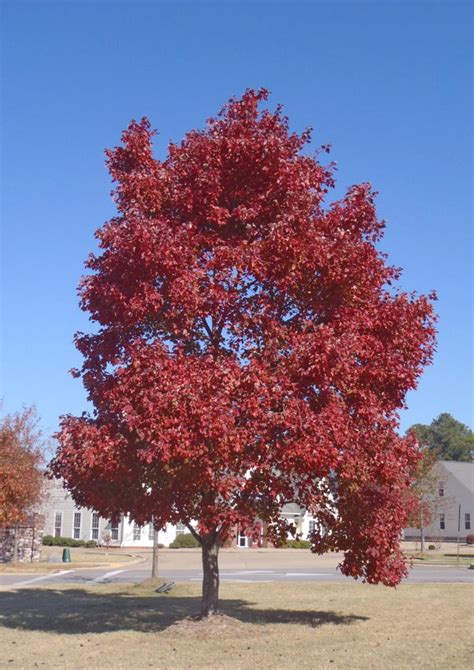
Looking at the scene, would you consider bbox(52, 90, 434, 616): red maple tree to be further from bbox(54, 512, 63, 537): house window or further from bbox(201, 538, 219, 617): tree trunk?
bbox(54, 512, 63, 537): house window

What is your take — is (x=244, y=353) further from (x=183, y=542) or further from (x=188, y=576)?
(x=183, y=542)

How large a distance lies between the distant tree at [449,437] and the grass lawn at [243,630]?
105 meters

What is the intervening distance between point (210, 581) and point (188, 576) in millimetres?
15192

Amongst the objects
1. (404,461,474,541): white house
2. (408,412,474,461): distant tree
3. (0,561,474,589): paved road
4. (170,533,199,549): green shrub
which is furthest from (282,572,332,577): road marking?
(408,412,474,461): distant tree

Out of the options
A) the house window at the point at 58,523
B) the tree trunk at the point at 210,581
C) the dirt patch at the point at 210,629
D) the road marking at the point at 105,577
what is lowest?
the house window at the point at 58,523

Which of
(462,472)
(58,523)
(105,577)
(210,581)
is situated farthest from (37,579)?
(462,472)

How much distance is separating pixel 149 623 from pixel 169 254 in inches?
273

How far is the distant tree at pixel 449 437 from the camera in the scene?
418ft

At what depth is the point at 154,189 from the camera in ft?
45.0

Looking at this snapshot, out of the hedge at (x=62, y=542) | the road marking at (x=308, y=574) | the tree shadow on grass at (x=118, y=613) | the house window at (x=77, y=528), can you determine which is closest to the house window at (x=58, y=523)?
the house window at (x=77, y=528)

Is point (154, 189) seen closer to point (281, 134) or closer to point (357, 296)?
point (281, 134)

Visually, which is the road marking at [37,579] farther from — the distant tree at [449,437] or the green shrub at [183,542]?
the distant tree at [449,437]

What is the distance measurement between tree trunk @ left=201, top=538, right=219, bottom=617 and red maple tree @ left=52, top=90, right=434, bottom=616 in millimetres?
38

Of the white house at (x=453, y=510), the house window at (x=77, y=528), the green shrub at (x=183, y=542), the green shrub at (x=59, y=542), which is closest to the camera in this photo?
the green shrub at (x=183, y=542)
